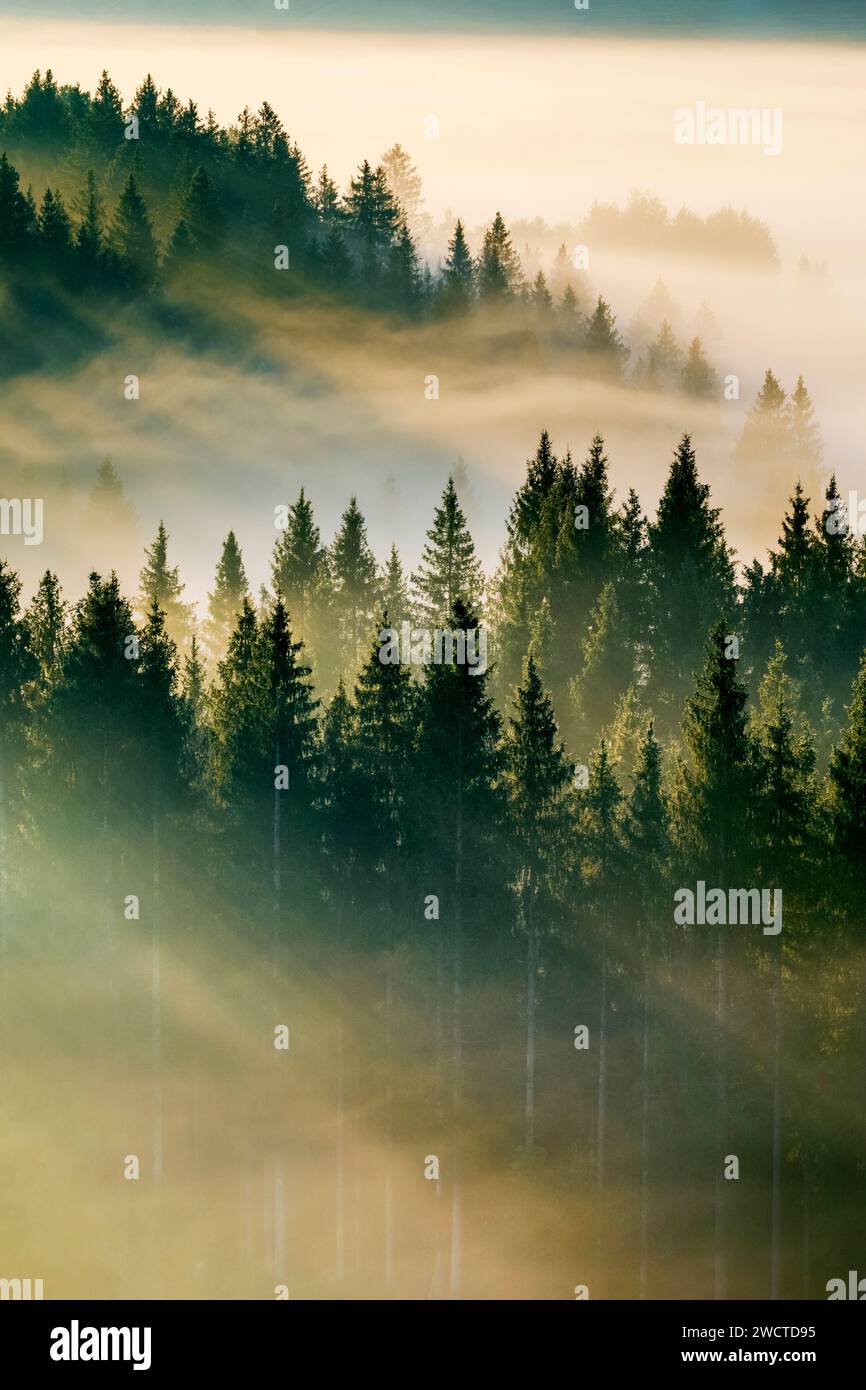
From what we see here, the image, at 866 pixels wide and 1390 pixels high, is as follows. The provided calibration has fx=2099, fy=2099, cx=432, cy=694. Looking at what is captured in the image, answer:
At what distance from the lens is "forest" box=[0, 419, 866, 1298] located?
180ft

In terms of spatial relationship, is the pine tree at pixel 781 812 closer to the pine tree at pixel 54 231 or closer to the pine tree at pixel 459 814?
the pine tree at pixel 459 814

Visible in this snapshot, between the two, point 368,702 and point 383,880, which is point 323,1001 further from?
point 368,702

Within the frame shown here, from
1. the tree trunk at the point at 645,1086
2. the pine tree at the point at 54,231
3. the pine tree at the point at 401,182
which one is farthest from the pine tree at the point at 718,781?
the pine tree at the point at 401,182

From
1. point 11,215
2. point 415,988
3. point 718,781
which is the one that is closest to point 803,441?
point 11,215

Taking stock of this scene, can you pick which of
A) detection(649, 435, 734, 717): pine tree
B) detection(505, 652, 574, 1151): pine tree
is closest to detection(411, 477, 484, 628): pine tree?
detection(649, 435, 734, 717): pine tree

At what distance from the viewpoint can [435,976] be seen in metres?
57.6

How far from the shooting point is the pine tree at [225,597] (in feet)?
336

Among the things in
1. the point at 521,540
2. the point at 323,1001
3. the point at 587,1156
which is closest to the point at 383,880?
the point at 323,1001

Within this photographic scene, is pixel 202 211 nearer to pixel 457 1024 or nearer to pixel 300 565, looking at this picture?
pixel 300 565

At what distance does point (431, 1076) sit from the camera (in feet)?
186

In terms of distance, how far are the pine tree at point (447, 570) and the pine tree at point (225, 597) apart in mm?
13550

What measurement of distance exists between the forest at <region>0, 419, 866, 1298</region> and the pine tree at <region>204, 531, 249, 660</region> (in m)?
41.7

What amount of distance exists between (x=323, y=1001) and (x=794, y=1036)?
12692 mm
